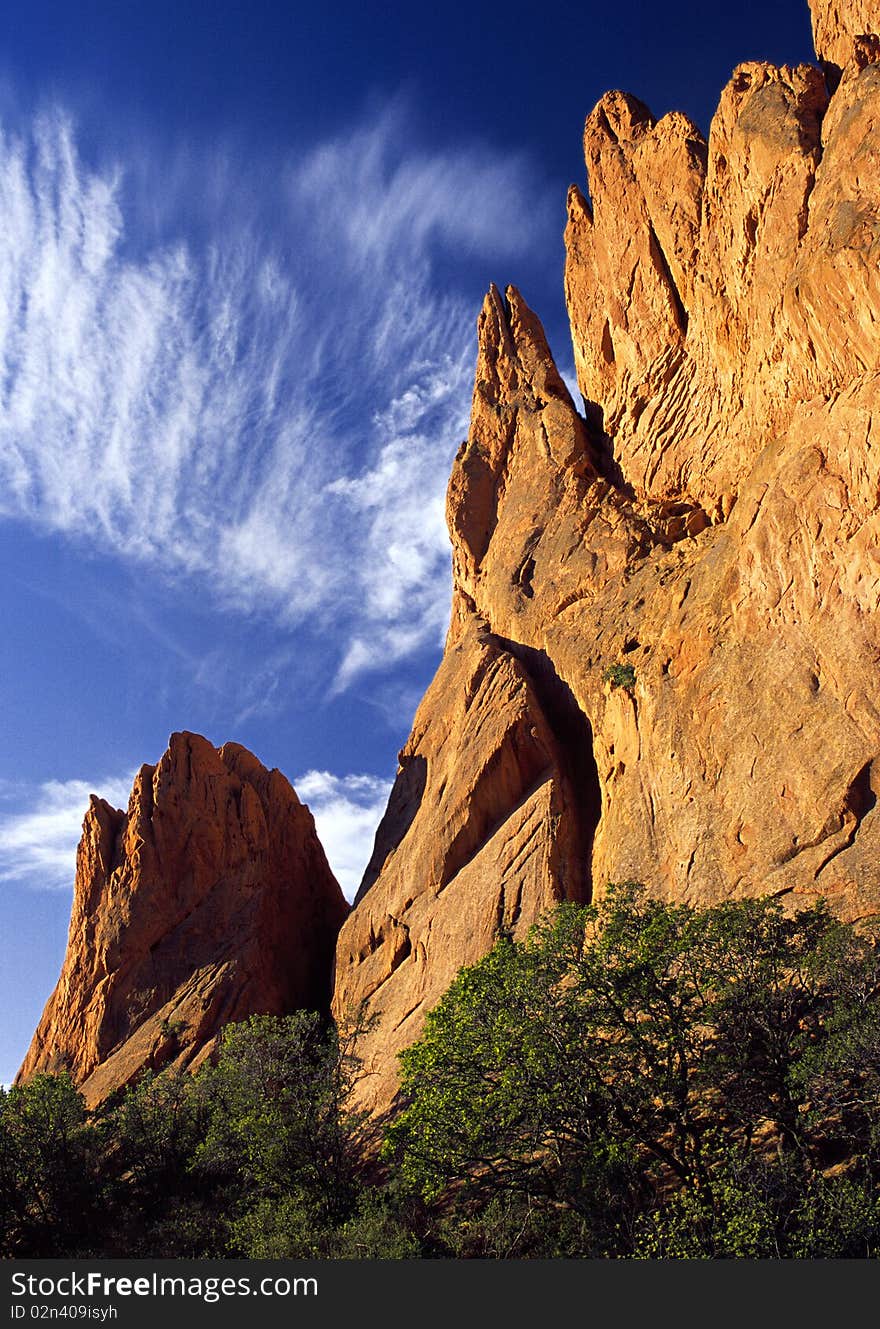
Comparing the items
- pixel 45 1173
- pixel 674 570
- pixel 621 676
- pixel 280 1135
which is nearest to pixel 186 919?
pixel 45 1173

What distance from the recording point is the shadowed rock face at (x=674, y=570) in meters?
28.3

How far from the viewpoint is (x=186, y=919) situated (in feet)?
164

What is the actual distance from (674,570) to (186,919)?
113ft

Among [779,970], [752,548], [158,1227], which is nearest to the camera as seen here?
[779,970]

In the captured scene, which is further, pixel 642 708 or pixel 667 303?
pixel 667 303

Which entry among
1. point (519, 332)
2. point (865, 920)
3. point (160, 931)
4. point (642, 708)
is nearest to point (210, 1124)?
point (160, 931)

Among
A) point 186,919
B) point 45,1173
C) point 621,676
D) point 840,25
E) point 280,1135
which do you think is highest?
point 840,25

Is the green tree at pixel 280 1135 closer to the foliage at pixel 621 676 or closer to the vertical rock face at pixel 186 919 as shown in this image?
the vertical rock face at pixel 186 919

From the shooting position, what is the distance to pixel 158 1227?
27.8 metres

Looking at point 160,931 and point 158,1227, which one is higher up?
point 160,931

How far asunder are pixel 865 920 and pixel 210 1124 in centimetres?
2719

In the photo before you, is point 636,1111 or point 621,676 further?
point 621,676

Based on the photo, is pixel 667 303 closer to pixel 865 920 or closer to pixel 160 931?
pixel 865 920

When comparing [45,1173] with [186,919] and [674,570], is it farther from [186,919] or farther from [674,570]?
[674,570]
